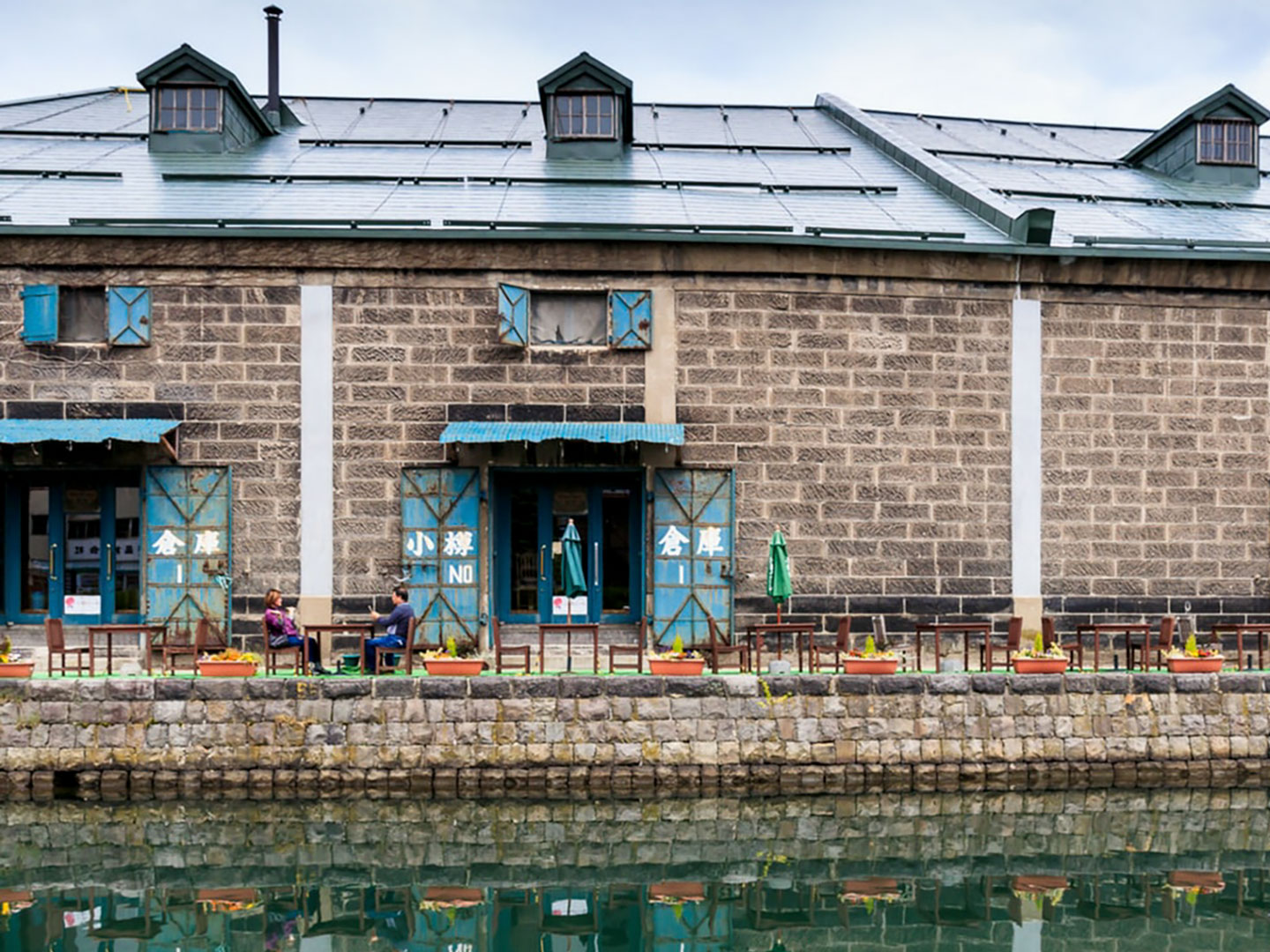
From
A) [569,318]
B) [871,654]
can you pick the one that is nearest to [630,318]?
[569,318]

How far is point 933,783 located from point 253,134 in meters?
16.5

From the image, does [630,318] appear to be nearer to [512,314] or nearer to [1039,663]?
[512,314]

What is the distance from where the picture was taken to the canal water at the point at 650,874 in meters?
9.96

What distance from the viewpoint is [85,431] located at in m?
14.8

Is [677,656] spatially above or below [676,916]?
above

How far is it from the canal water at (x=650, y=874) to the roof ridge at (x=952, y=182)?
744cm

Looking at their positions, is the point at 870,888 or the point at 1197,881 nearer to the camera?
the point at 870,888

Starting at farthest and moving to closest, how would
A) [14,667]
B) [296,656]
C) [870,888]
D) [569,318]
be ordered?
1. [569,318]
2. [296,656]
3. [14,667]
4. [870,888]

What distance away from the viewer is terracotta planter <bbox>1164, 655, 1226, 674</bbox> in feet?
45.6

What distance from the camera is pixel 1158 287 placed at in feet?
54.2

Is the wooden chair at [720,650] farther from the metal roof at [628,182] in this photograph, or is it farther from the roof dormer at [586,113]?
the roof dormer at [586,113]

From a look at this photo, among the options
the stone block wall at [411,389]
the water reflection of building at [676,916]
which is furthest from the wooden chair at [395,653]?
the water reflection of building at [676,916]

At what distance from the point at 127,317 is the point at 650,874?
9.78m

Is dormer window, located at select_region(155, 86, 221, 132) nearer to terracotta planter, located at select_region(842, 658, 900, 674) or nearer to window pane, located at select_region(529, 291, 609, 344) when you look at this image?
window pane, located at select_region(529, 291, 609, 344)
